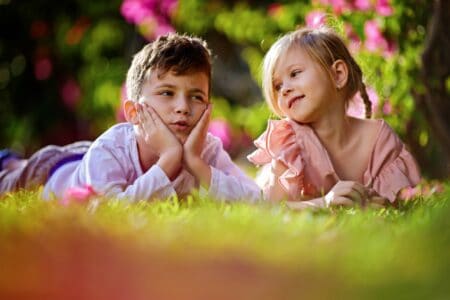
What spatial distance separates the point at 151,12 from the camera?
6406 millimetres

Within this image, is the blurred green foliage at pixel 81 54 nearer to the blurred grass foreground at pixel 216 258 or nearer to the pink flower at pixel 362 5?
the pink flower at pixel 362 5

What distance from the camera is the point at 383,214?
283 cm

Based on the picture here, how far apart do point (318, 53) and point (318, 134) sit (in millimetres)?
300

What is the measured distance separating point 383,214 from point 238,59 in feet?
21.6

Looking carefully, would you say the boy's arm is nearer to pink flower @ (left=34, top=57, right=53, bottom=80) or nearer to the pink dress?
the pink dress

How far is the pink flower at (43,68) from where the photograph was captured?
28.8 ft

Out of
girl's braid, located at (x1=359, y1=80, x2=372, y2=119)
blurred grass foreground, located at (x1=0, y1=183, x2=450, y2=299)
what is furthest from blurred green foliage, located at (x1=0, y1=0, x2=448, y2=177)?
blurred grass foreground, located at (x1=0, y1=183, x2=450, y2=299)

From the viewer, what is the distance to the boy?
321 centimetres

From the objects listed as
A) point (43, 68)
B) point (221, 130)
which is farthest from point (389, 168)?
point (43, 68)

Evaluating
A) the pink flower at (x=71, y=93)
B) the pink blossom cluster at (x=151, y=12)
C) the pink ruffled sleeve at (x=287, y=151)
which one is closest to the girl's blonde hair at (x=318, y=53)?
the pink ruffled sleeve at (x=287, y=151)

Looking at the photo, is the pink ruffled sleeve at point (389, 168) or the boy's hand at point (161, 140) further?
the pink ruffled sleeve at point (389, 168)

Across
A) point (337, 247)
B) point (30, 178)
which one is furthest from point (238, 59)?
point (337, 247)

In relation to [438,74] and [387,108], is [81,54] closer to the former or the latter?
[387,108]

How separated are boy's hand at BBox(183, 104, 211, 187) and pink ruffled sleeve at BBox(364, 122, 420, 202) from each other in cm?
62
